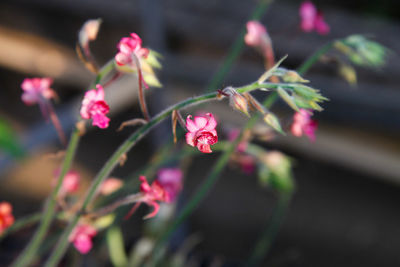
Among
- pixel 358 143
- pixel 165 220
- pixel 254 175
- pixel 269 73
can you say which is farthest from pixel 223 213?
pixel 269 73

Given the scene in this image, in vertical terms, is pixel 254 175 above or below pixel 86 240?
above

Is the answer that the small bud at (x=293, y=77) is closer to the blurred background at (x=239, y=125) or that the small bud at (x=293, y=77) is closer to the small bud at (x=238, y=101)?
the small bud at (x=238, y=101)

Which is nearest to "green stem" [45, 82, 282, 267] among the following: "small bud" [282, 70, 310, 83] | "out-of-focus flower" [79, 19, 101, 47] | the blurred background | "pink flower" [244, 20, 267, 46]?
"small bud" [282, 70, 310, 83]

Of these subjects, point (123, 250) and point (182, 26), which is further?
point (182, 26)

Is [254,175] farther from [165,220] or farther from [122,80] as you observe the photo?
[165,220]

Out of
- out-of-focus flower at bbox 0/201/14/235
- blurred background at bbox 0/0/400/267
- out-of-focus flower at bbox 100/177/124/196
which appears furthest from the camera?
blurred background at bbox 0/0/400/267

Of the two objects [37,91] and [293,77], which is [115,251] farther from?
[293,77]

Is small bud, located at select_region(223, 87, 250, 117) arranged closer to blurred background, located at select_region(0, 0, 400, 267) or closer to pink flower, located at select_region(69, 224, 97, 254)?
pink flower, located at select_region(69, 224, 97, 254)

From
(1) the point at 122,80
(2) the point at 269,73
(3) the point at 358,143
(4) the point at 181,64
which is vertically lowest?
(2) the point at 269,73
